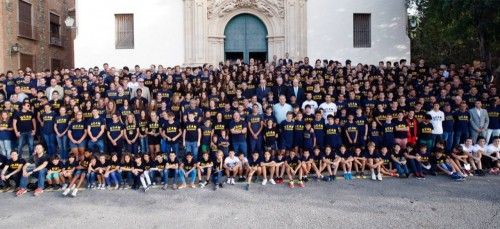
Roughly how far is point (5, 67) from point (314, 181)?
57.3 feet

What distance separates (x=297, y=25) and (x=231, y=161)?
9122 mm

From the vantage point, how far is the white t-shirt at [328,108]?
11.4 meters

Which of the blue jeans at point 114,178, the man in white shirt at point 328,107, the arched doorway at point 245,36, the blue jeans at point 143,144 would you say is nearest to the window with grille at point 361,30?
the arched doorway at point 245,36

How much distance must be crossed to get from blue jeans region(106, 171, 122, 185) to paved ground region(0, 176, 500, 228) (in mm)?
475

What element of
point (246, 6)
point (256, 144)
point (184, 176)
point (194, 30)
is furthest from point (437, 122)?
point (194, 30)

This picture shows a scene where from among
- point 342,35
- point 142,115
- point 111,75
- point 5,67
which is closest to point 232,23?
point 342,35

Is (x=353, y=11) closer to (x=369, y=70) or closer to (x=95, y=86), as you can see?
(x=369, y=70)

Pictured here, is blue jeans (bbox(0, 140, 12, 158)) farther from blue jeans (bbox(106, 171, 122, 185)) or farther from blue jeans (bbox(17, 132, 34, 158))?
blue jeans (bbox(106, 171, 122, 185))

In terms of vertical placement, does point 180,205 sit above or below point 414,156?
below

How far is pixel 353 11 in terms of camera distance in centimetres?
1762

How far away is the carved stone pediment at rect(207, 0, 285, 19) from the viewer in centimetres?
1770

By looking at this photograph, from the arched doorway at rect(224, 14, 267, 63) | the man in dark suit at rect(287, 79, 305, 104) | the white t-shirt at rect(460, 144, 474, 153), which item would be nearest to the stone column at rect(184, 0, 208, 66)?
the arched doorway at rect(224, 14, 267, 63)

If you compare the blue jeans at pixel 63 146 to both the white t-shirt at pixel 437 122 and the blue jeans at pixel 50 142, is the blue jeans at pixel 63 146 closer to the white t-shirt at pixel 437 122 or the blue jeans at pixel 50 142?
the blue jeans at pixel 50 142

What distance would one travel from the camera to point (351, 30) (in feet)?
57.8
